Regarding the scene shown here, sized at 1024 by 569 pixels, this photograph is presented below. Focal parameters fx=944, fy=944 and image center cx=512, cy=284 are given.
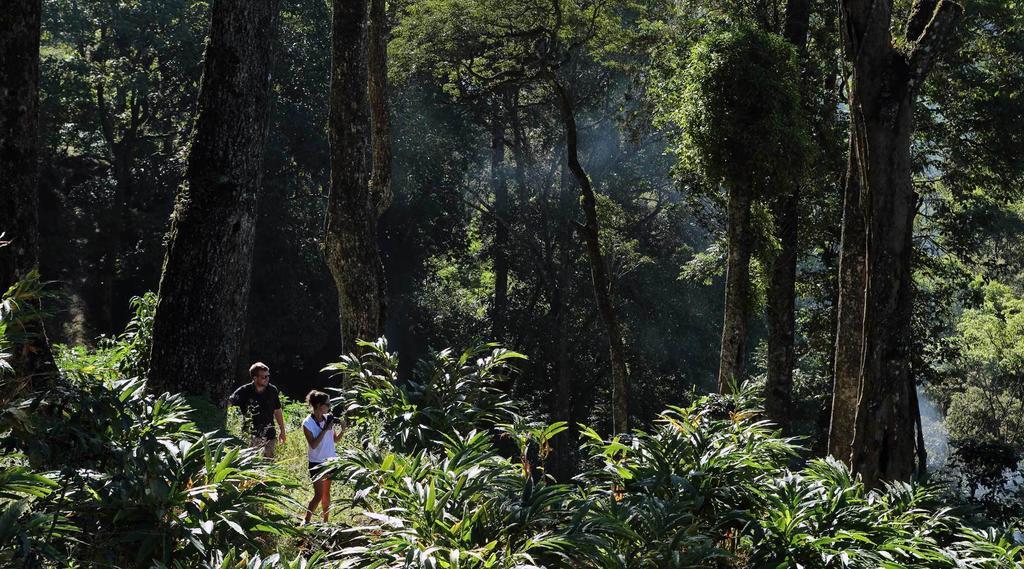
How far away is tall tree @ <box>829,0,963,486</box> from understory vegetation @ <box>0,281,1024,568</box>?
3.25 ft

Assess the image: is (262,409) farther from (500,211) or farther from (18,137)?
(500,211)

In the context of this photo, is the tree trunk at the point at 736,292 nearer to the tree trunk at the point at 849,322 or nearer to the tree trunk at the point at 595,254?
the tree trunk at the point at 849,322

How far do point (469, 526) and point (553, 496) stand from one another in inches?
24.6

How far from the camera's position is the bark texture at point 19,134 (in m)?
7.29

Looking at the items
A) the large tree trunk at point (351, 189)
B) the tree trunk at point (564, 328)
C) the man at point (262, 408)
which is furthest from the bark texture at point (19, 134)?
the tree trunk at point (564, 328)

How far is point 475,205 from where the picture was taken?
31844 mm

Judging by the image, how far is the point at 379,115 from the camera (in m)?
13.0

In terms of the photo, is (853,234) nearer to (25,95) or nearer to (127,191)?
(25,95)

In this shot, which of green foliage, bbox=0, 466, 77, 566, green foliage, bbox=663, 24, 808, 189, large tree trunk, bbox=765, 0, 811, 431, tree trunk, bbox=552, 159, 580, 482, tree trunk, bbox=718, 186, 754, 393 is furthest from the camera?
tree trunk, bbox=552, 159, 580, 482

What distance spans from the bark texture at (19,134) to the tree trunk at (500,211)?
2343 centimetres

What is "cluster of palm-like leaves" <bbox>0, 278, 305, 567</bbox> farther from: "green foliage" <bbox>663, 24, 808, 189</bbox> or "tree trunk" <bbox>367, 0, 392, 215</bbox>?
"tree trunk" <bbox>367, 0, 392, 215</bbox>

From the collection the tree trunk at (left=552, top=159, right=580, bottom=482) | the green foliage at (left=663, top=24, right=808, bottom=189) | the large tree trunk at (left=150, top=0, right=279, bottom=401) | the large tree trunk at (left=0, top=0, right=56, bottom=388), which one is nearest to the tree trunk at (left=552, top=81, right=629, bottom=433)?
the green foliage at (left=663, top=24, right=808, bottom=189)

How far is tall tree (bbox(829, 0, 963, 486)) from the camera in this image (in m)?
7.18

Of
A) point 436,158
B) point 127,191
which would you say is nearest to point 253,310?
point 127,191
